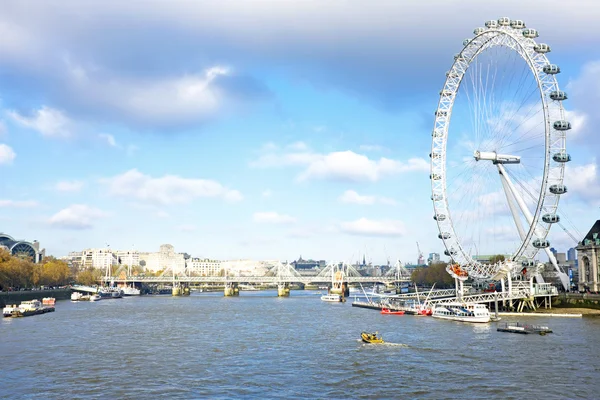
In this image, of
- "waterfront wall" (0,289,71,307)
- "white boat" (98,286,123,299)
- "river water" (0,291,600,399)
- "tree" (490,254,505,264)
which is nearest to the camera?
"river water" (0,291,600,399)

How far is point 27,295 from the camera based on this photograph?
12281 centimetres

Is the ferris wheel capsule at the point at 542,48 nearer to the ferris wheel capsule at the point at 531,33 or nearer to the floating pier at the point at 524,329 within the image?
the ferris wheel capsule at the point at 531,33

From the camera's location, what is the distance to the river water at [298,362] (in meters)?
36.5

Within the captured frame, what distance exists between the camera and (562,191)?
69062mm

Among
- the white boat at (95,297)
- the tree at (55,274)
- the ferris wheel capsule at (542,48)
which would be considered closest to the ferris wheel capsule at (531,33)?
the ferris wheel capsule at (542,48)

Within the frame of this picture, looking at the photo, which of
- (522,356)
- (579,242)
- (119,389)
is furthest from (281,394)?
(579,242)

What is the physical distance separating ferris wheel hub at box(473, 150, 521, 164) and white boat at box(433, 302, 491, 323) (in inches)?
779

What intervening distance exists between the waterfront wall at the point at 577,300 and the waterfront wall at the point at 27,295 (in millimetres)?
94524

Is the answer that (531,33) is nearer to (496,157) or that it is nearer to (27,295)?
(496,157)

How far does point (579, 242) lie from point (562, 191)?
96.3 feet

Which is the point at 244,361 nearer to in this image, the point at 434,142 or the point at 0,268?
the point at 434,142

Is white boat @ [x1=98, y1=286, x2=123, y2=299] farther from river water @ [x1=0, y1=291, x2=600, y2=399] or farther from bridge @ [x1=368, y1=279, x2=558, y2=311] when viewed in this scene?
bridge @ [x1=368, y1=279, x2=558, y2=311]

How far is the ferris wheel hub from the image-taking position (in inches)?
3162

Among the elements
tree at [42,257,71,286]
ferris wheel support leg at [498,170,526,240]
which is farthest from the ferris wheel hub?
tree at [42,257,71,286]
